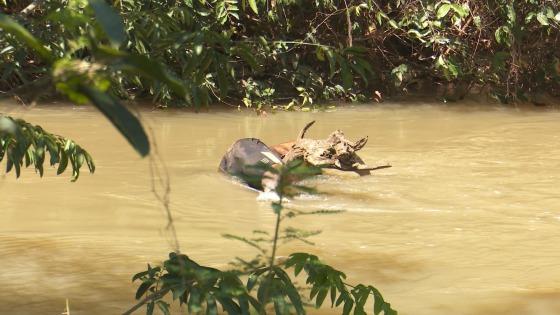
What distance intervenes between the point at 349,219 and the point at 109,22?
185 inches

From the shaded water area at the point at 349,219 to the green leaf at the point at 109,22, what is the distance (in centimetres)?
238

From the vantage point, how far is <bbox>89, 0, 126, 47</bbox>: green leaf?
3.64 feet

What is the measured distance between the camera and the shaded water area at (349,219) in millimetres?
4168

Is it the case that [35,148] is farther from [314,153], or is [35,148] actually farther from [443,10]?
[443,10]

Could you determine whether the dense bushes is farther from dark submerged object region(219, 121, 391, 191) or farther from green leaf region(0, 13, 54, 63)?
green leaf region(0, 13, 54, 63)

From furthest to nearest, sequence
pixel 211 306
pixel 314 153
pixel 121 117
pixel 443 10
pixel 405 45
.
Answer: pixel 405 45 → pixel 443 10 → pixel 314 153 → pixel 211 306 → pixel 121 117

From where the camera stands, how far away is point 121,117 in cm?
107

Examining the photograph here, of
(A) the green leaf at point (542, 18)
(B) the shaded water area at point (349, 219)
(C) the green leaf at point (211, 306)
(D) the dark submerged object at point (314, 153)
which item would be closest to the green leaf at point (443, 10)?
(A) the green leaf at point (542, 18)

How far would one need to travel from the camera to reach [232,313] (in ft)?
6.92

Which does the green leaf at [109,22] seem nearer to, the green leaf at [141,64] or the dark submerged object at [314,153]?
the green leaf at [141,64]

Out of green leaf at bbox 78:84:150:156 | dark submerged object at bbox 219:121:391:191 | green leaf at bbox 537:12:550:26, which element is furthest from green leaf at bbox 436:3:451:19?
green leaf at bbox 78:84:150:156

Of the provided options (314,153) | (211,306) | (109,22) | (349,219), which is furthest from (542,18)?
(109,22)

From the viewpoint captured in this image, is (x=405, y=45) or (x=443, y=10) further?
(x=405, y=45)

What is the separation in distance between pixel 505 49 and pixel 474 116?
171 cm
